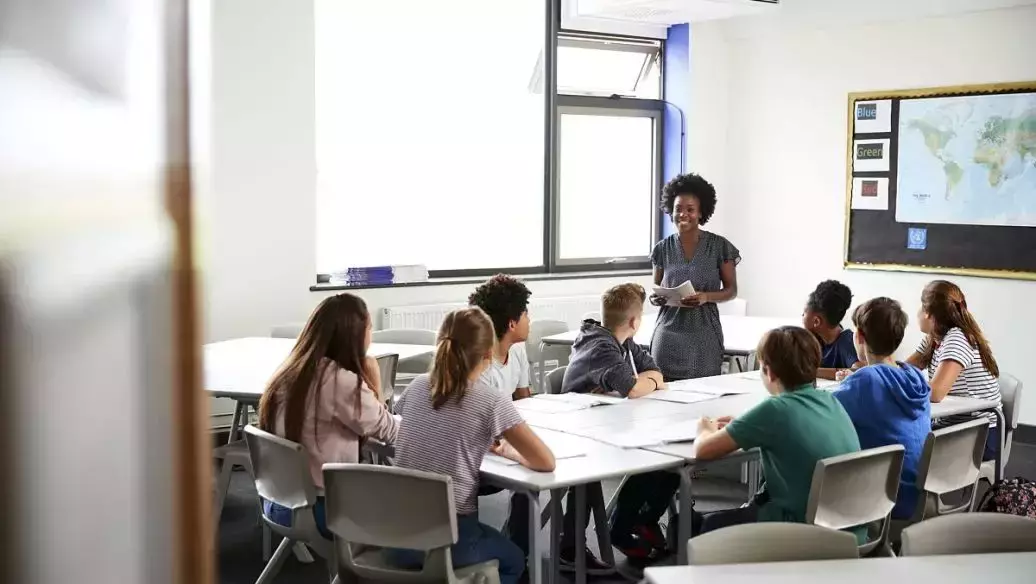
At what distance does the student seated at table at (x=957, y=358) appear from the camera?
3973 mm

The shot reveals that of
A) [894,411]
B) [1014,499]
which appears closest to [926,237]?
[894,411]

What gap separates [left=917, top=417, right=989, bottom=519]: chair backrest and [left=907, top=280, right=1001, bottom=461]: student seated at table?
53 centimetres

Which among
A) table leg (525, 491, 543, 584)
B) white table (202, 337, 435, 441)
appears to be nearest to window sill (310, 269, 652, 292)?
white table (202, 337, 435, 441)

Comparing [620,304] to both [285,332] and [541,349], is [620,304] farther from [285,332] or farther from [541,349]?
[285,332]

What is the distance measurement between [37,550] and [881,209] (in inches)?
282

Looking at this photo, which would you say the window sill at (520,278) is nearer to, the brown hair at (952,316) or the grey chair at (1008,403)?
the brown hair at (952,316)

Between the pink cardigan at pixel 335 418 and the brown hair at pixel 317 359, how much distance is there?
0.02 metres

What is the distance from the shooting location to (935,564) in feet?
7.25

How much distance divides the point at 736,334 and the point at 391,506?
3.62 metres

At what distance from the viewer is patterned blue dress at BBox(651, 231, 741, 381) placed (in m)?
4.72

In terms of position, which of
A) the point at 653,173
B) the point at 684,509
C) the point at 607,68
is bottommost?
the point at 684,509

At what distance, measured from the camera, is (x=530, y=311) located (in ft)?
23.2

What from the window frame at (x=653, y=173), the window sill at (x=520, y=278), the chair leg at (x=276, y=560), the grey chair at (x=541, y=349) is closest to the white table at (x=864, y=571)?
the chair leg at (x=276, y=560)

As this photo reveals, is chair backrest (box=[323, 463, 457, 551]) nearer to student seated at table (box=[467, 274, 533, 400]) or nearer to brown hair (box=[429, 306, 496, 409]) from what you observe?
brown hair (box=[429, 306, 496, 409])
